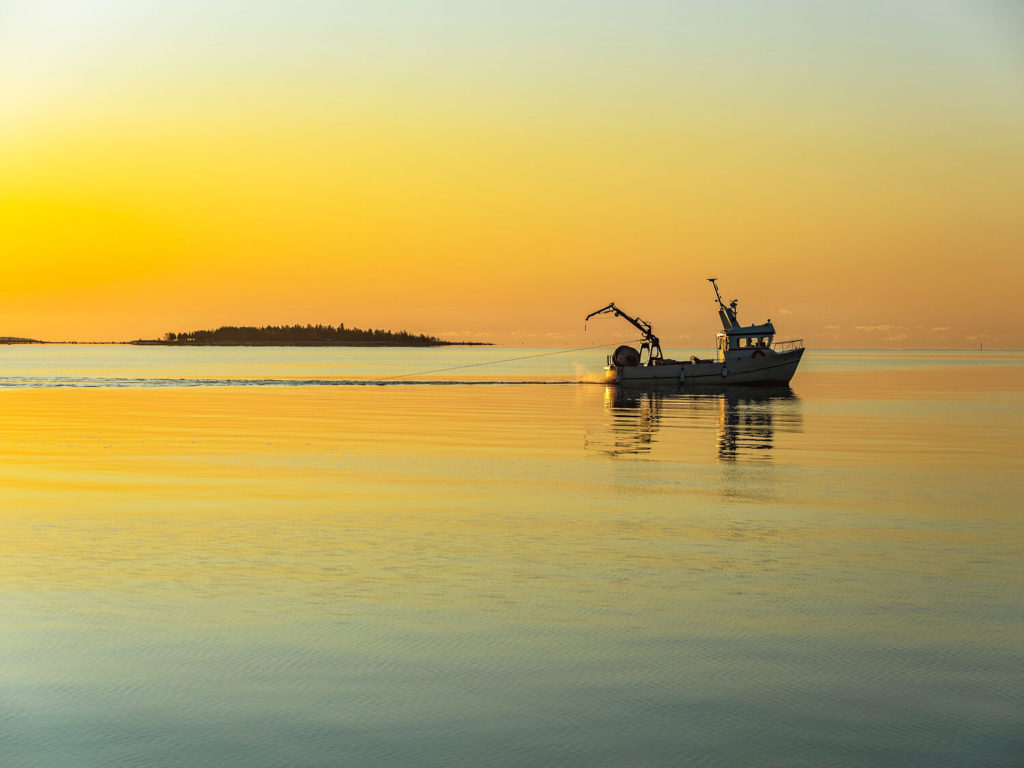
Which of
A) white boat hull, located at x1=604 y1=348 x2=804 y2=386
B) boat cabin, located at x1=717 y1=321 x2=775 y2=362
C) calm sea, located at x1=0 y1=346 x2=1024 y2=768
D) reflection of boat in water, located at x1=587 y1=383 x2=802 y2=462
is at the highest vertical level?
boat cabin, located at x1=717 y1=321 x2=775 y2=362

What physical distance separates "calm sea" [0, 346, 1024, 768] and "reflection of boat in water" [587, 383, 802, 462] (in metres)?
6.44

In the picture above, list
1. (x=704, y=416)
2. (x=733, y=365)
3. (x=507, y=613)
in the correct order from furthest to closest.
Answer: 1. (x=733, y=365)
2. (x=704, y=416)
3. (x=507, y=613)

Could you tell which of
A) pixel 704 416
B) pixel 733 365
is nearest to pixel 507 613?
pixel 704 416

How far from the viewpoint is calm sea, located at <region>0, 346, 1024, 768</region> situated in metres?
8.10

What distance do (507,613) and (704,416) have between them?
131ft

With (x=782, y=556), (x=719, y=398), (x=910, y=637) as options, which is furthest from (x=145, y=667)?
(x=719, y=398)

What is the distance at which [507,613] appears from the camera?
11.5 meters

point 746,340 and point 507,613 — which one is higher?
point 746,340

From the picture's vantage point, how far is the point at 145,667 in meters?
9.70

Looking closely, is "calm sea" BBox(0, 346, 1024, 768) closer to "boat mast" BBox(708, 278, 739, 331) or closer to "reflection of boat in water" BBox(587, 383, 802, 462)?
"reflection of boat in water" BBox(587, 383, 802, 462)

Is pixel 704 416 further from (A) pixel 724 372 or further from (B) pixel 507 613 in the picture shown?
(B) pixel 507 613

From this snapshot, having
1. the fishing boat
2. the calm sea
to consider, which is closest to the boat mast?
the fishing boat

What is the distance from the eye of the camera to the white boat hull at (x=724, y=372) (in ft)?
270

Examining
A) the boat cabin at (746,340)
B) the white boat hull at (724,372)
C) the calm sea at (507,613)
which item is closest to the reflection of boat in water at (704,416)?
the white boat hull at (724,372)
